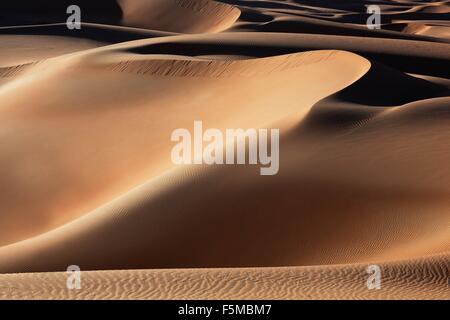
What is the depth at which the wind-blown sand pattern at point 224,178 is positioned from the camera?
5.54 m

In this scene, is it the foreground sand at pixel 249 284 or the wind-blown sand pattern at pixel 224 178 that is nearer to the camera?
the foreground sand at pixel 249 284

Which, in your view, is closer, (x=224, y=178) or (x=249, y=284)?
(x=249, y=284)

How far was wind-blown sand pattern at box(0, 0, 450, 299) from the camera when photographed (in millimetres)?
5539

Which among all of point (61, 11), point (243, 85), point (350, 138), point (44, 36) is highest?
point (61, 11)

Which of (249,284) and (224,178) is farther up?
(224,178)

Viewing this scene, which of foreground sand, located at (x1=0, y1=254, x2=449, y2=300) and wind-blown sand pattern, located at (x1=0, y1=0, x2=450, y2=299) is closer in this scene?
foreground sand, located at (x1=0, y1=254, x2=449, y2=300)

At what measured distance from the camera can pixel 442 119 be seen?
991 cm

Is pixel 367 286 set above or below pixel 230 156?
below

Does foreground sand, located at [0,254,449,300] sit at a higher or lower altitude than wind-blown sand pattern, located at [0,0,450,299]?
lower

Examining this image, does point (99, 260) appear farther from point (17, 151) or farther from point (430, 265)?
point (17, 151)

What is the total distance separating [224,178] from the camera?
848cm

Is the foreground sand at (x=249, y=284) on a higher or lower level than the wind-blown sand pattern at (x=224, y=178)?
lower

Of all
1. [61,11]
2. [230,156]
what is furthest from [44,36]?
[230,156]

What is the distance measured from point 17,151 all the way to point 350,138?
656cm
